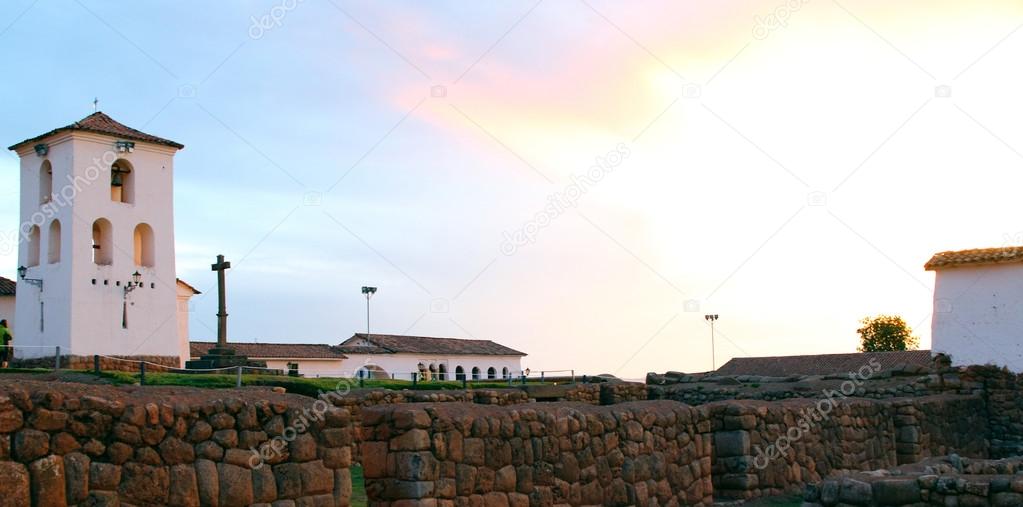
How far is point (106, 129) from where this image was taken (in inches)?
1428

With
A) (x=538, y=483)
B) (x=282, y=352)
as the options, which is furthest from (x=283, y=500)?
(x=282, y=352)

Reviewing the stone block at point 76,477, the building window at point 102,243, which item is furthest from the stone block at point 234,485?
the building window at point 102,243

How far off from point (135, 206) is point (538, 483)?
3048 cm

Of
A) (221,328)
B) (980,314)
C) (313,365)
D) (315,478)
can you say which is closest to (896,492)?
(315,478)

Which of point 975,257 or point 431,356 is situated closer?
point 975,257

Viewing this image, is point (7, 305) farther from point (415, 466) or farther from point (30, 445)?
point (30, 445)

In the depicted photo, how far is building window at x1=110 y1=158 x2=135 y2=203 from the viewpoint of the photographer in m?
36.8

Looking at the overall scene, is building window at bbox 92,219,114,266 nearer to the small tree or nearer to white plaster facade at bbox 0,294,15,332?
white plaster facade at bbox 0,294,15,332

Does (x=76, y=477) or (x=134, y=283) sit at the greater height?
(x=134, y=283)

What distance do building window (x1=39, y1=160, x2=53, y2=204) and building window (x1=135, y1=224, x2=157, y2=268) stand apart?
3.13 m

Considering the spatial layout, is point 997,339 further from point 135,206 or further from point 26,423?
point 135,206

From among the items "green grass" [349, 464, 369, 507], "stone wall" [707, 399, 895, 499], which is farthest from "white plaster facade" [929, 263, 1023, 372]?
"green grass" [349, 464, 369, 507]

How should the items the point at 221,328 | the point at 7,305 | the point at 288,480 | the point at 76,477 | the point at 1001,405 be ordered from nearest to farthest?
the point at 76,477 → the point at 288,480 → the point at 1001,405 → the point at 221,328 → the point at 7,305

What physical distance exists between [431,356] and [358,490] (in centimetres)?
4509
